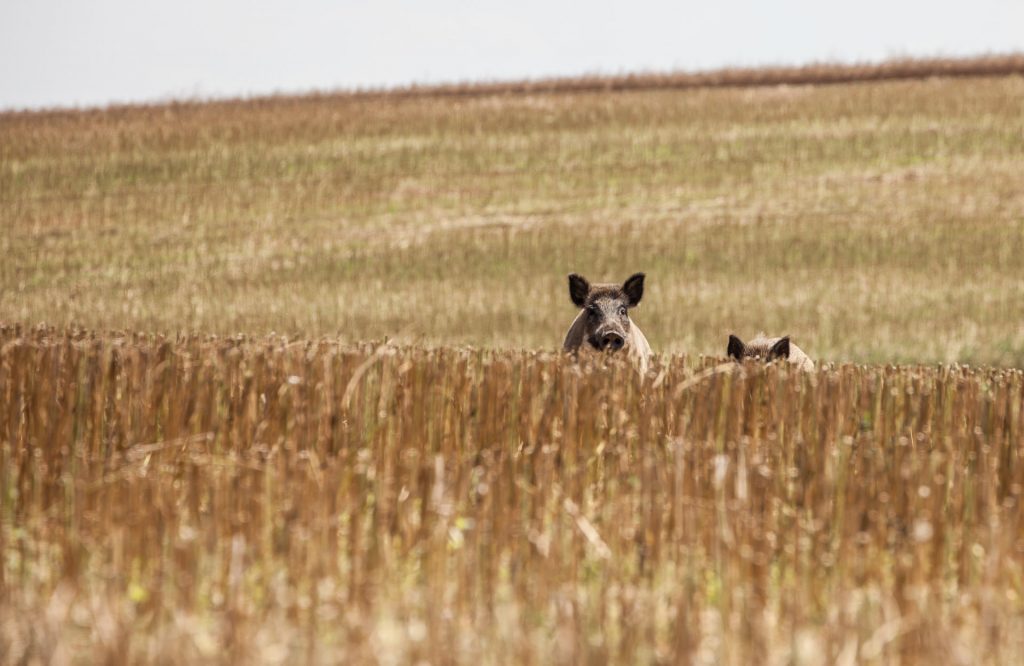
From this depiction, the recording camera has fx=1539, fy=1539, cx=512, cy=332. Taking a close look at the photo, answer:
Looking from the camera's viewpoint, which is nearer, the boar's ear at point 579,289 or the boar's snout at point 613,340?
the boar's snout at point 613,340

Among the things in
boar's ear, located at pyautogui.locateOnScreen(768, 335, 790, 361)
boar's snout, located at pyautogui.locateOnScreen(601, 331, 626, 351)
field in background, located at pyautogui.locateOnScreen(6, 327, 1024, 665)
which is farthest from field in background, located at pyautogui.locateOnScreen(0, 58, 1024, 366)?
field in background, located at pyautogui.locateOnScreen(6, 327, 1024, 665)

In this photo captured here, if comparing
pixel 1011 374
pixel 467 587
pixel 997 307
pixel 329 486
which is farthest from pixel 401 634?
pixel 997 307

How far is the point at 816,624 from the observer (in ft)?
18.4

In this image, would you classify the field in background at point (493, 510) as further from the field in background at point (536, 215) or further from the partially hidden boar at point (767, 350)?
the field in background at point (536, 215)

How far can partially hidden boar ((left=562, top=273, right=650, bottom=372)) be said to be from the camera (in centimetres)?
1146

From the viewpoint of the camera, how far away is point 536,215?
27531mm

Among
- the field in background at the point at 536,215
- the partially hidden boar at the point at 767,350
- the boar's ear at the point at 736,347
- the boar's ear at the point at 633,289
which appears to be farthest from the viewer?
the field in background at the point at 536,215

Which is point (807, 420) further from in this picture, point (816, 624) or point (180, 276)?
point (180, 276)

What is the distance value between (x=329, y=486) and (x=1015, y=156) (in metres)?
25.0

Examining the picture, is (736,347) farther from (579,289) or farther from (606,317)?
(579,289)

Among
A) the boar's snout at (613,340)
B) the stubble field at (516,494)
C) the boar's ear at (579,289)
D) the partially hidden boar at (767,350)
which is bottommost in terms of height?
the stubble field at (516,494)

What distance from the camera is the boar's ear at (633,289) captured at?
12.0m

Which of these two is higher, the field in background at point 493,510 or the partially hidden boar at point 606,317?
the partially hidden boar at point 606,317

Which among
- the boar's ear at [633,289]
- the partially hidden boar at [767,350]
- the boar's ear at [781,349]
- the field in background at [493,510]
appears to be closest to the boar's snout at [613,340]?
the boar's ear at [633,289]
